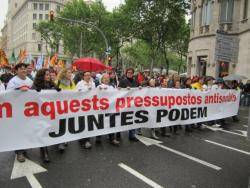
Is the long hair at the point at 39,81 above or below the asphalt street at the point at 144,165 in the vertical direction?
above

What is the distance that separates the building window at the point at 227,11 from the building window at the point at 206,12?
1393mm

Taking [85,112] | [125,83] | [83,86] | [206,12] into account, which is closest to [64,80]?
[83,86]

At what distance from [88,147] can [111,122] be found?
2.47ft

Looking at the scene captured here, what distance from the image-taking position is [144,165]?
620cm

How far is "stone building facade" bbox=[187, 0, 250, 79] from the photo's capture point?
23453mm

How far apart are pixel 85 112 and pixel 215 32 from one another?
21887mm

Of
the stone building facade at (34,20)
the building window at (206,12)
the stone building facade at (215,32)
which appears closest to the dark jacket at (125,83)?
the stone building facade at (215,32)

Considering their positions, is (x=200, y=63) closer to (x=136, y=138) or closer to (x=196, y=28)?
(x=196, y=28)

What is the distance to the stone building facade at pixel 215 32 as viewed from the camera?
23.5m

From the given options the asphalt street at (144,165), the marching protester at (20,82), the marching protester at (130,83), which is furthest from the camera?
the marching protester at (130,83)

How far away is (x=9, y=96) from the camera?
18.9 ft

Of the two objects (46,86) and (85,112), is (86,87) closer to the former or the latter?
(85,112)

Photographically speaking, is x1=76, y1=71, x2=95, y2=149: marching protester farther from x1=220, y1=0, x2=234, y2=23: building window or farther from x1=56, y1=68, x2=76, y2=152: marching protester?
x1=220, y1=0, x2=234, y2=23: building window

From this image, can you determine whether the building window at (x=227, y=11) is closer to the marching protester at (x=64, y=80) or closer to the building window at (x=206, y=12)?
the building window at (x=206, y=12)
